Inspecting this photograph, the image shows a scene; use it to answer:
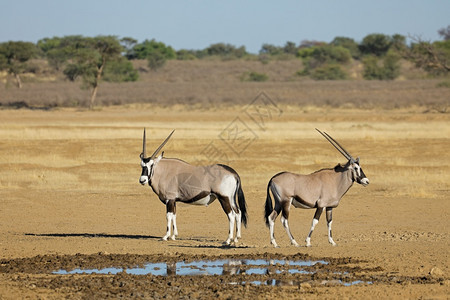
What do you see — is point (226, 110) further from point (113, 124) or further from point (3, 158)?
point (3, 158)

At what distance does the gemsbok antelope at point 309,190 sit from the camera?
11672 millimetres

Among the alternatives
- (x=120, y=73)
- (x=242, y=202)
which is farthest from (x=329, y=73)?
(x=242, y=202)

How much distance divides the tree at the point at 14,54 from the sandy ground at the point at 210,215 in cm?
2960

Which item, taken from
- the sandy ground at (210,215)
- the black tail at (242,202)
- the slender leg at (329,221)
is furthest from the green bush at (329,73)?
the slender leg at (329,221)

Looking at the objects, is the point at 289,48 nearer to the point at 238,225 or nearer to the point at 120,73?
the point at 120,73

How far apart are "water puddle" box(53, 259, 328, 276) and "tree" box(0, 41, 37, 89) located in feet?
191

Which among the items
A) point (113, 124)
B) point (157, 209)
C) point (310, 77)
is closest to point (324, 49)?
point (310, 77)

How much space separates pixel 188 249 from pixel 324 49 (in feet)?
293

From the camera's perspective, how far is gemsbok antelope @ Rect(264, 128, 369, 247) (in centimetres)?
1167

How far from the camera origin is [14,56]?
6650 centimetres

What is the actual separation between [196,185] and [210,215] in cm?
384

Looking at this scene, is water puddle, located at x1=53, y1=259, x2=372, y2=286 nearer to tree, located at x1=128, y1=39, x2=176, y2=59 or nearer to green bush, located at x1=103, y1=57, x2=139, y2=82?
green bush, located at x1=103, y1=57, x2=139, y2=82

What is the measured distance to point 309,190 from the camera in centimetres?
1175

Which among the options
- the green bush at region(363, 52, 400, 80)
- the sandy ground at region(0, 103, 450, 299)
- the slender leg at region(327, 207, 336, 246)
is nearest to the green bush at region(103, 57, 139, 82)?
the green bush at region(363, 52, 400, 80)
